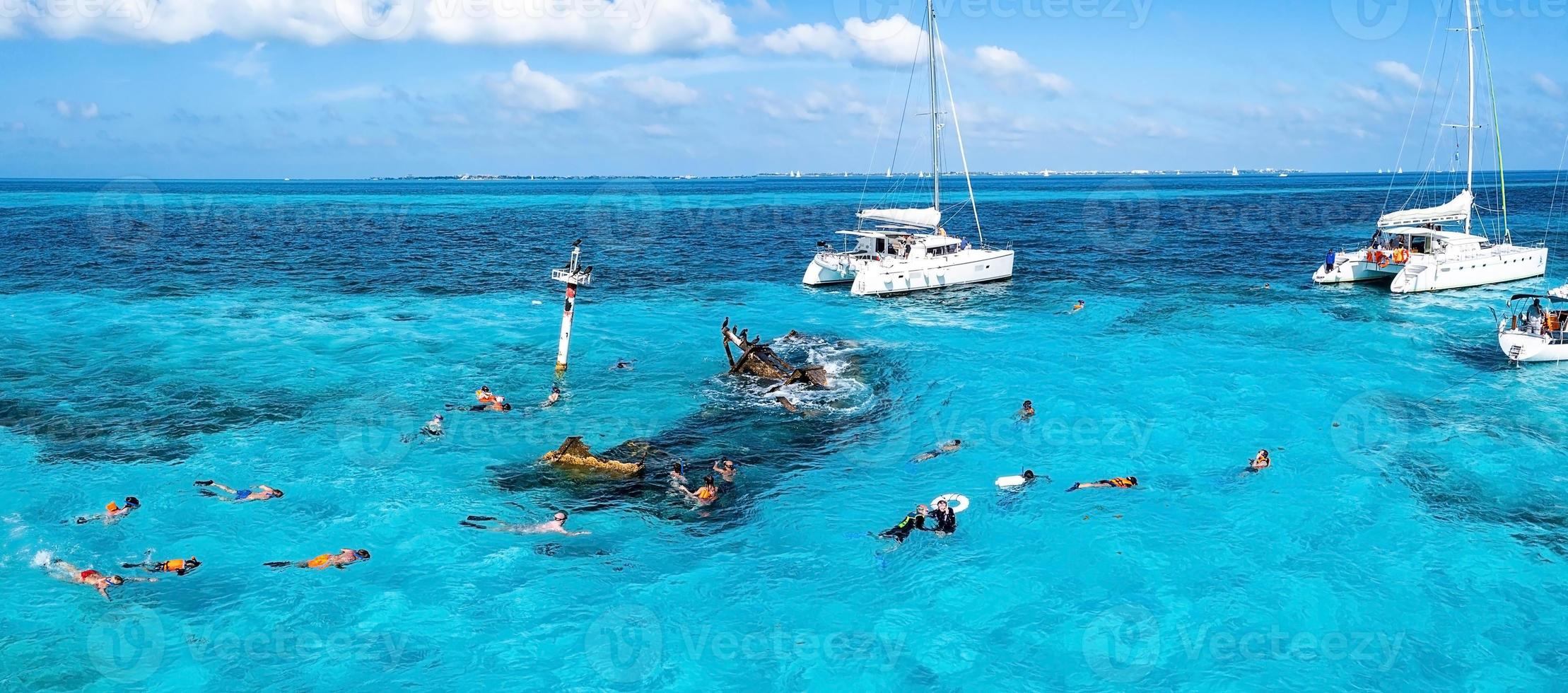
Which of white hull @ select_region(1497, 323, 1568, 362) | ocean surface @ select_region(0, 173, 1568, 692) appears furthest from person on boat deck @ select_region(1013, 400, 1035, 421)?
white hull @ select_region(1497, 323, 1568, 362)

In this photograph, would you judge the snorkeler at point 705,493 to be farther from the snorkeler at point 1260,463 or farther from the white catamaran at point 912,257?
the white catamaran at point 912,257

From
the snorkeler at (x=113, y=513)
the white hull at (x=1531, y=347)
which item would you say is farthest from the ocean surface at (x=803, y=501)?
the white hull at (x=1531, y=347)

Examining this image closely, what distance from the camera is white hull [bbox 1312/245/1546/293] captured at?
4978 centimetres

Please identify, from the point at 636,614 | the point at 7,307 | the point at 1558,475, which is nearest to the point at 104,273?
the point at 7,307

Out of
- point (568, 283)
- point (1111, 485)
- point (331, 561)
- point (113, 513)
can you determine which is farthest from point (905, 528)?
point (113, 513)

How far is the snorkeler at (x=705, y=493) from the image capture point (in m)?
22.7

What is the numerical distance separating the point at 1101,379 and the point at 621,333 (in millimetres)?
21053

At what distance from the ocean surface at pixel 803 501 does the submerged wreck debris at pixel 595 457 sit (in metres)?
0.58

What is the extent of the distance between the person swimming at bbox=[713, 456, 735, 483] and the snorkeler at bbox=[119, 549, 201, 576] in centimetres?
1167

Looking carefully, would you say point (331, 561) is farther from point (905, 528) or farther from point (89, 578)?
point (905, 528)

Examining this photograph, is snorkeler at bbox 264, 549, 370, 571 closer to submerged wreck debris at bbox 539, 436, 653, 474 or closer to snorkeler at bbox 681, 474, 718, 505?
submerged wreck debris at bbox 539, 436, 653, 474

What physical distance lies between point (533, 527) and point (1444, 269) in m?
50.7

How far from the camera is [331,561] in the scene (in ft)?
64.7

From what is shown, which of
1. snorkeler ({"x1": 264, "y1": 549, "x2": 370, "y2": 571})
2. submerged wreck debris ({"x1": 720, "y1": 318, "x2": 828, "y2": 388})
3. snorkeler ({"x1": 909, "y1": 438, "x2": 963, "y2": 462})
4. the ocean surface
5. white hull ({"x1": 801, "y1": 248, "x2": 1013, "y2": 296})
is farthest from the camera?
white hull ({"x1": 801, "y1": 248, "x2": 1013, "y2": 296})
